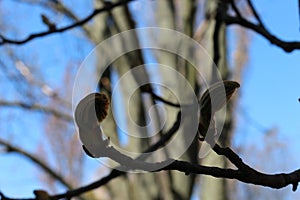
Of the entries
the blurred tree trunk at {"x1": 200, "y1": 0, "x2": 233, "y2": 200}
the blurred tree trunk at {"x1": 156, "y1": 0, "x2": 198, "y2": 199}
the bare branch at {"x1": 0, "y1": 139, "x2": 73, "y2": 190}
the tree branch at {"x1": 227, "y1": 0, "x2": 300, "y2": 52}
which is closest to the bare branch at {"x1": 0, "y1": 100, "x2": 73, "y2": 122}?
the bare branch at {"x1": 0, "y1": 139, "x2": 73, "y2": 190}

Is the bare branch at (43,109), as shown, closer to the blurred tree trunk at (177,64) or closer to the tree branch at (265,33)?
the blurred tree trunk at (177,64)

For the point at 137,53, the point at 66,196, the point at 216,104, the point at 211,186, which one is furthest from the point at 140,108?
the point at 216,104

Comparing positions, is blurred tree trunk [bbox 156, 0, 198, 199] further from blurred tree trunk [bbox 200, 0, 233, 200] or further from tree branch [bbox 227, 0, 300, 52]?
tree branch [bbox 227, 0, 300, 52]

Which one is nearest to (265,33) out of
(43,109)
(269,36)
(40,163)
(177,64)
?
(269,36)

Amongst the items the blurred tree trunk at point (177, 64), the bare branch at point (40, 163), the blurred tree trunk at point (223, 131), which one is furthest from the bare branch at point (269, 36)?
the bare branch at point (40, 163)

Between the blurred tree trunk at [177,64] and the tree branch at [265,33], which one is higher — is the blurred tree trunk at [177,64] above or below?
below

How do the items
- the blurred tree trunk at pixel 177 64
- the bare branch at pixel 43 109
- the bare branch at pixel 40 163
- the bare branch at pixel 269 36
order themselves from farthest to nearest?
1. the bare branch at pixel 43 109
2. the bare branch at pixel 40 163
3. the blurred tree trunk at pixel 177 64
4. the bare branch at pixel 269 36

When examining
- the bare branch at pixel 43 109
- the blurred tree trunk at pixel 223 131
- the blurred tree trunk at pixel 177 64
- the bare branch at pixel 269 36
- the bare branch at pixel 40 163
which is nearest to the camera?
the bare branch at pixel 269 36

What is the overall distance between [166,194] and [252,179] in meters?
1.50

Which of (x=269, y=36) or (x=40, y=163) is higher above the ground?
(x=269, y=36)

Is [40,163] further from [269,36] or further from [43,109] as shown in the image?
[269,36]

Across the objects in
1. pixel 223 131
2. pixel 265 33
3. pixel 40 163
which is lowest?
pixel 40 163

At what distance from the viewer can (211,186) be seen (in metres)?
1.66

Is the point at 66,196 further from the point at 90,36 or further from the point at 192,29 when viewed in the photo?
the point at 90,36
